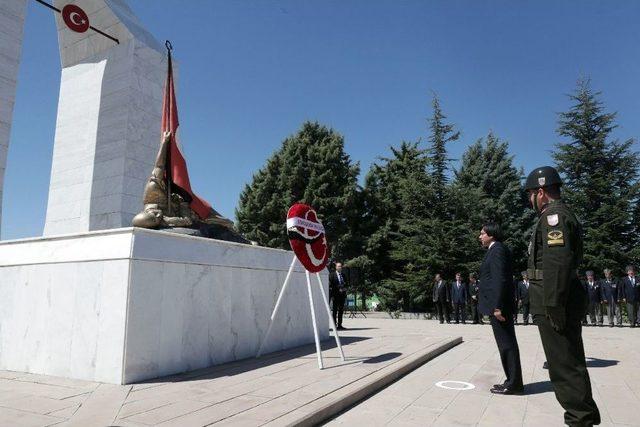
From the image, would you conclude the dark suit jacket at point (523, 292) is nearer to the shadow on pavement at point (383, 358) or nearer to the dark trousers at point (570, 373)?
the shadow on pavement at point (383, 358)

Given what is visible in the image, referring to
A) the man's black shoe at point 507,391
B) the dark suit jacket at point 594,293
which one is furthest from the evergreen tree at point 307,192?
the man's black shoe at point 507,391

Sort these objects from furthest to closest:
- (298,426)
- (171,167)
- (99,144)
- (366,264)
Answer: (366,264), (99,144), (171,167), (298,426)

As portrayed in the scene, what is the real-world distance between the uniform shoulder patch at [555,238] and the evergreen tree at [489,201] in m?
20.9

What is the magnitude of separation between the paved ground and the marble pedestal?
10.9 inches

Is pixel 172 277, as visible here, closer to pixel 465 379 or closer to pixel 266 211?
pixel 465 379

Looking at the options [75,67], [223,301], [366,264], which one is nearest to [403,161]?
[366,264]

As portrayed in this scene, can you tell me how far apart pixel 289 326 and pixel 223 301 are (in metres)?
1.98

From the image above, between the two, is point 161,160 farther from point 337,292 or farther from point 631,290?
point 631,290

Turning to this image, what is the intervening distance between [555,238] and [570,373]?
102 centimetres

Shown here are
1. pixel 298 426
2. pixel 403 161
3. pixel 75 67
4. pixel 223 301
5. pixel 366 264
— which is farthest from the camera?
pixel 403 161

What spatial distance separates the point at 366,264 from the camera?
28281 millimetres

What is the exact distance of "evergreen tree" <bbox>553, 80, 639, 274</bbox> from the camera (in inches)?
961

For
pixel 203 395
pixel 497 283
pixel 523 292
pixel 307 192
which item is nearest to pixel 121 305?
pixel 203 395

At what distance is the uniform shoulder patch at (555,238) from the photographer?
340 centimetres
